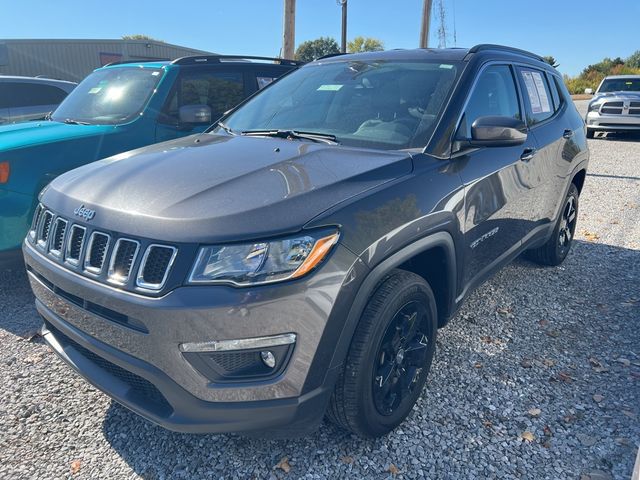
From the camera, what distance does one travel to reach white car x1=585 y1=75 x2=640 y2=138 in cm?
1365

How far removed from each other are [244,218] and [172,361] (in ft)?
1.96

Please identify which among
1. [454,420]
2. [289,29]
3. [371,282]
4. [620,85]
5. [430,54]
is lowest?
[454,420]

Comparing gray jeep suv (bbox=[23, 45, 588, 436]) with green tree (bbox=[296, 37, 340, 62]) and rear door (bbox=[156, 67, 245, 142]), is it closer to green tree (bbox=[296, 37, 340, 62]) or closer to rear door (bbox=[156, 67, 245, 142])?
rear door (bbox=[156, 67, 245, 142])

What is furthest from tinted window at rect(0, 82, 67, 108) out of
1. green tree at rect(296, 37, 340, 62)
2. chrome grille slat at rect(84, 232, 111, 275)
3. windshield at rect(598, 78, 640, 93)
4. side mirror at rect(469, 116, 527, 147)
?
green tree at rect(296, 37, 340, 62)

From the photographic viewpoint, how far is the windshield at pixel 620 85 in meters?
14.4

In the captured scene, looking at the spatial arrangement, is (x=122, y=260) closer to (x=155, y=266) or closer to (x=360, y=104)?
(x=155, y=266)

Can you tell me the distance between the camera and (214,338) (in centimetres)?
182

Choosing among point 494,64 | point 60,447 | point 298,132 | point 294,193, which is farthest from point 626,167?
point 60,447

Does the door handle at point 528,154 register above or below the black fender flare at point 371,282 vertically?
above

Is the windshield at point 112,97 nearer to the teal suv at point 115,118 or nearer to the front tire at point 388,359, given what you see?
the teal suv at point 115,118

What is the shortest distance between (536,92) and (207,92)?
10.6ft

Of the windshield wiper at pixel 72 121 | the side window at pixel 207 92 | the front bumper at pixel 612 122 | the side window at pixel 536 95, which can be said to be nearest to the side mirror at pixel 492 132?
the side window at pixel 536 95

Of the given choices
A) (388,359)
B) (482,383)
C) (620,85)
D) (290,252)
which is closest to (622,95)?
(620,85)

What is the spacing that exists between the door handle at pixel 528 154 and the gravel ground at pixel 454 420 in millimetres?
1184
